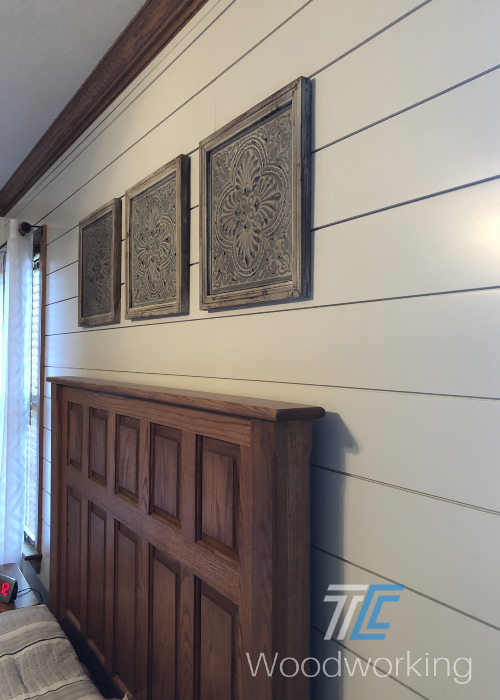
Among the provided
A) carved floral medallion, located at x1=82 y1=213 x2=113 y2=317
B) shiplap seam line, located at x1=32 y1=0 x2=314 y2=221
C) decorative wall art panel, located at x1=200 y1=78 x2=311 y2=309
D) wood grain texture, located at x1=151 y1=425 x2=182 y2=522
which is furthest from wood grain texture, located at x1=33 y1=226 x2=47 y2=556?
decorative wall art panel, located at x1=200 y1=78 x2=311 y2=309

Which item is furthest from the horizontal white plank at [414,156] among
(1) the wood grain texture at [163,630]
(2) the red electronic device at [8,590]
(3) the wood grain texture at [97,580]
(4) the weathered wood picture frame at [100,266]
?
(2) the red electronic device at [8,590]

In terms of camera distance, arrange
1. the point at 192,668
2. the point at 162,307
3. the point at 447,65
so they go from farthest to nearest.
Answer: the point at 162,307, the point at 192,668, the point at 447,65

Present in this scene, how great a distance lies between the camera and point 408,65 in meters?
0.76

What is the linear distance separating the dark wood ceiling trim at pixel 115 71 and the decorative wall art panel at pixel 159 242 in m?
0.43

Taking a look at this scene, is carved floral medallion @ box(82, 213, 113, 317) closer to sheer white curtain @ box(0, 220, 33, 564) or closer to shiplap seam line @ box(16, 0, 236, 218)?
shiplap seam line @ box(16, 0, 236, 218)

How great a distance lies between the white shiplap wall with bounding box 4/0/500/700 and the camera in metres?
0.66

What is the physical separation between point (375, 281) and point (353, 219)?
13 cm

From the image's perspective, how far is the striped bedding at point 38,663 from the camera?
1.17m

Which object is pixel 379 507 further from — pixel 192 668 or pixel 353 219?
pixel 192 668

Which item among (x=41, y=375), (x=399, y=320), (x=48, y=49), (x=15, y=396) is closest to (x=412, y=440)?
(x=399, y=320)

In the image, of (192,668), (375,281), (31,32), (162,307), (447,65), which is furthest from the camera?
(31,32)

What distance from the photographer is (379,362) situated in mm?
798

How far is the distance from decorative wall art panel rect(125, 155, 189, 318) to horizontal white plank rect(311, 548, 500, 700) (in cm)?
86

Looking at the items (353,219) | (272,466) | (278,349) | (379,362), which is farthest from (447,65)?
(272,466)
